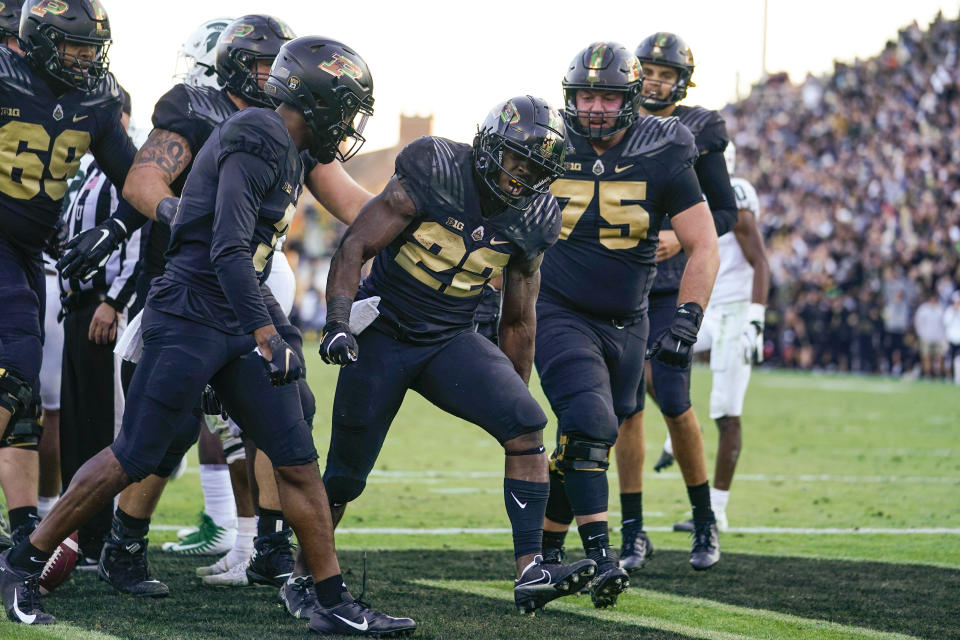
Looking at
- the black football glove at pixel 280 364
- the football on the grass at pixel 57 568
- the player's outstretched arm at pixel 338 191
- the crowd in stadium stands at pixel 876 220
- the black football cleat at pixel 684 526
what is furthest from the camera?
the crowd in stadium stands at pixel 876 220

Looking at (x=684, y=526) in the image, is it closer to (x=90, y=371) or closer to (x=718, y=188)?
(x=718, y=188)

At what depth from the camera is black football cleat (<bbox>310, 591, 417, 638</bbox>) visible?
170 inches

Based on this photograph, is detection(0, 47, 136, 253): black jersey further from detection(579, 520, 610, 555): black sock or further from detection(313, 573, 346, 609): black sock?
detection(579, 520, 610, 555): black sock

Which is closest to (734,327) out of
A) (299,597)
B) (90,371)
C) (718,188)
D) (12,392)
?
(718,188)

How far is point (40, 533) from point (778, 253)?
2410 centimetres

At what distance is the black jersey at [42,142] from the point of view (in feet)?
16.5

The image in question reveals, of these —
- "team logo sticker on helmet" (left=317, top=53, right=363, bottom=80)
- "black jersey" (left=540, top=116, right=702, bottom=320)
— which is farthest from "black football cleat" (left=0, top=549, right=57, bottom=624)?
"black jersey" (left=540, top=116, right=702, bottom=320)

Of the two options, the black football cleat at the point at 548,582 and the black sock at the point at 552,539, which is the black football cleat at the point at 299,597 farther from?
the black sock at the point at 552,539

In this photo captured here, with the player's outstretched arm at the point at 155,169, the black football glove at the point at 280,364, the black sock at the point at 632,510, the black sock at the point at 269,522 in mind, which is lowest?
the black sock at the point at 632,510

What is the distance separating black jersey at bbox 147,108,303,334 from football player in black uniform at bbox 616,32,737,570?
240 cm

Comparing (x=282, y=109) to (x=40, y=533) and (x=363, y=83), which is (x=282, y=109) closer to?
(x=363, y=83)

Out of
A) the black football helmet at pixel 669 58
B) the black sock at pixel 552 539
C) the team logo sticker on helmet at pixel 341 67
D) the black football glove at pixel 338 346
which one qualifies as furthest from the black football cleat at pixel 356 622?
the black football helmet at pixel 669 58

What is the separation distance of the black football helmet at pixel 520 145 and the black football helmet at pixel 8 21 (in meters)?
2.06

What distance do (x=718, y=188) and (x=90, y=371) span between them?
2949 millimetres
